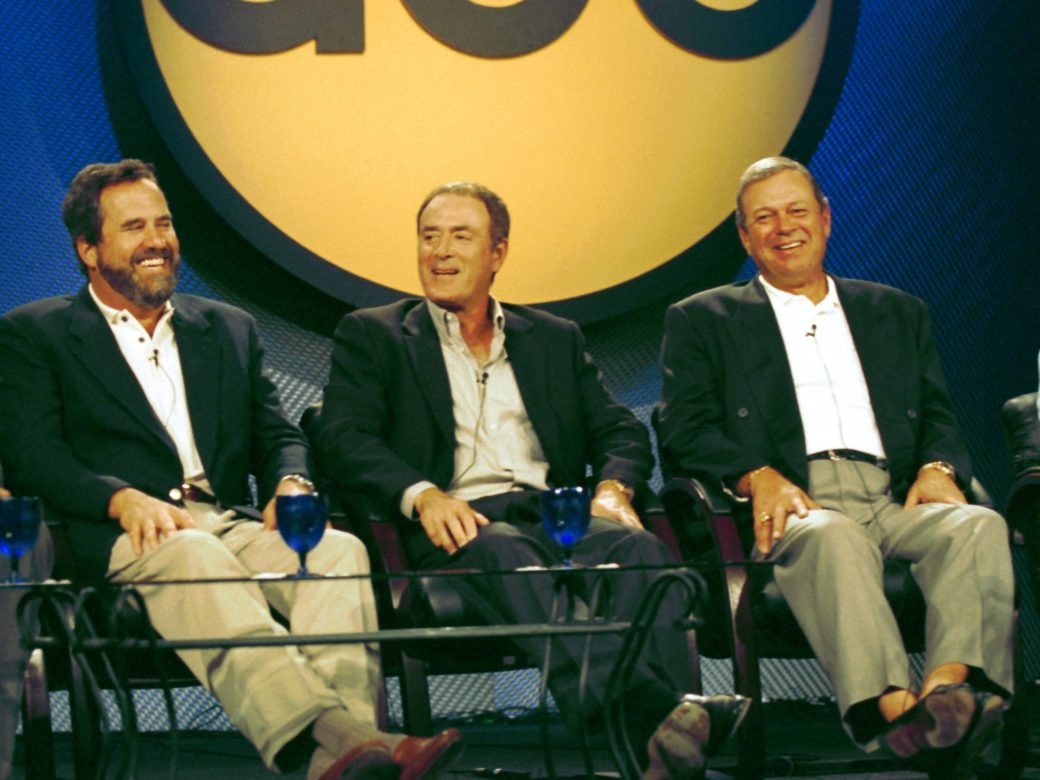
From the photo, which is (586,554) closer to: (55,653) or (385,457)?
(385,457)

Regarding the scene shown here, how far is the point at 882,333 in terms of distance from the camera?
11.8ft

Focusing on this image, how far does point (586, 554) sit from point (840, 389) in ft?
2.71

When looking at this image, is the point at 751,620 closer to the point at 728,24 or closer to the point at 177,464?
the point at 177,464

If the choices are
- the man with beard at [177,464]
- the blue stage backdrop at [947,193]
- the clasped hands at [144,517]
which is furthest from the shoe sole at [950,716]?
the blue stage backdrop at [947,193]

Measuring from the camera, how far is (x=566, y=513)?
257cm

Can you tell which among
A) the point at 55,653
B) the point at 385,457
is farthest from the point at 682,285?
the point at 55,653

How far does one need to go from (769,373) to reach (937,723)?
108cm

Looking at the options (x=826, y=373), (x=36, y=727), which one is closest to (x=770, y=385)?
(x=826, y=373)

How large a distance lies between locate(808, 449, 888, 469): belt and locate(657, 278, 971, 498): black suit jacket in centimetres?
4

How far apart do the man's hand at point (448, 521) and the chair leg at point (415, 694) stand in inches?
10.9

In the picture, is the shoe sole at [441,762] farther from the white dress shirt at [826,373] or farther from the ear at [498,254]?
the ear at [498,254]

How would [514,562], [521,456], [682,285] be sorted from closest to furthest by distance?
1. [514,562]
2. [521,456]
3. [682,285]

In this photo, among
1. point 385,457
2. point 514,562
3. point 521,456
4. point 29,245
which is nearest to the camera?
point 514,562

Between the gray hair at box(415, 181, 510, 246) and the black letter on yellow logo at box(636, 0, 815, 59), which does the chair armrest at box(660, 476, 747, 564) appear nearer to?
the gray hair at box(415, 181, 510, 246)
